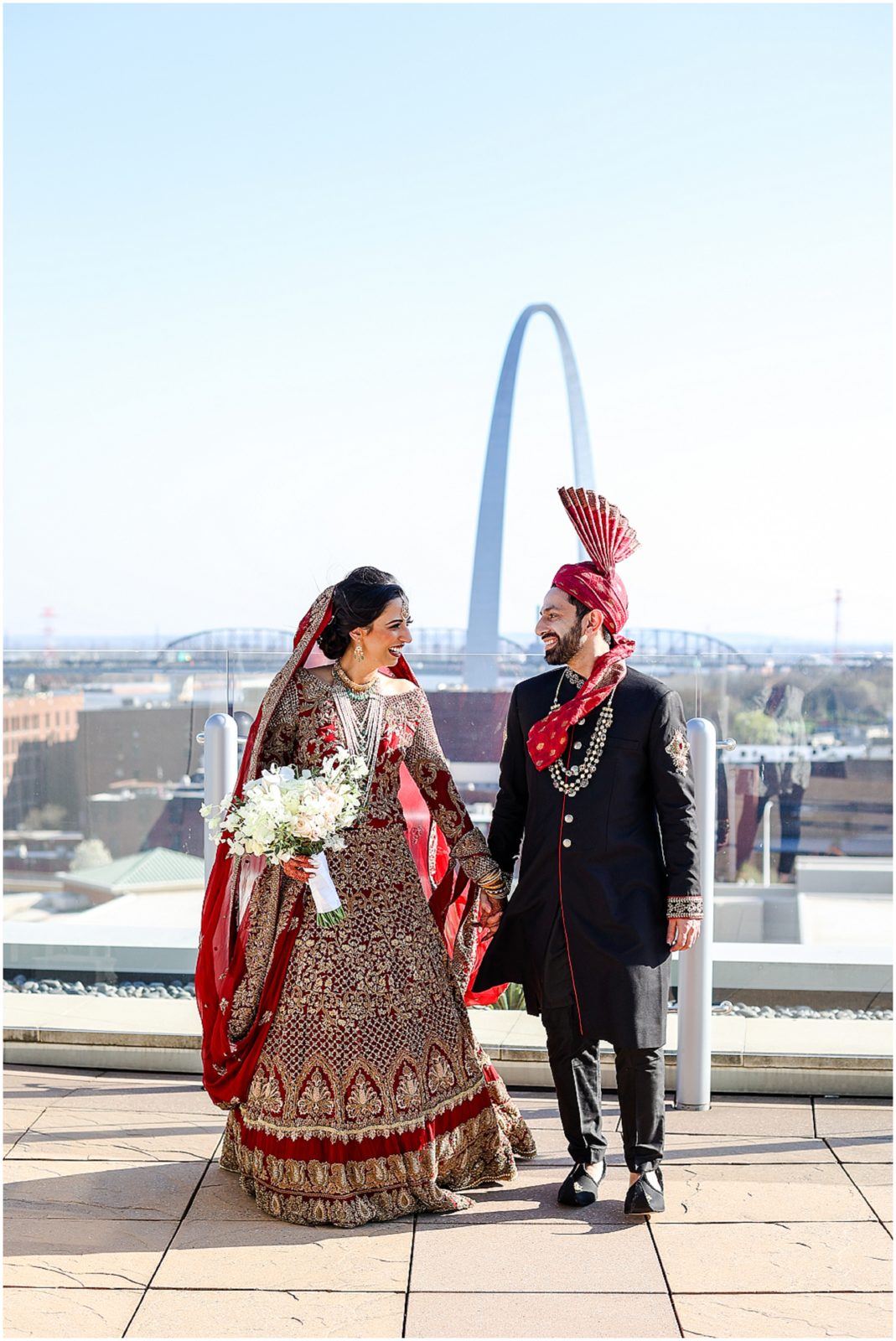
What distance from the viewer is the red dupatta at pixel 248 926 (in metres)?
3.28

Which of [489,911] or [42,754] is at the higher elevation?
[42,754]

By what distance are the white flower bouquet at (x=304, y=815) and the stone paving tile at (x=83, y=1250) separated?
80 centimetres

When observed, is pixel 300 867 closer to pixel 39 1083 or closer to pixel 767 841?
pixel 39 1083

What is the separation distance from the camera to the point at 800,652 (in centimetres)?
499

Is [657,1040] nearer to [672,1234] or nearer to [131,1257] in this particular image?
[672,1234]

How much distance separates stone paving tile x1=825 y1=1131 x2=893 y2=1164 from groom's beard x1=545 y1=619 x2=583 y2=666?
1556mm

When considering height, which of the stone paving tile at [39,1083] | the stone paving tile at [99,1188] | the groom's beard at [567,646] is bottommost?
the stone paving tile at [39,1083]

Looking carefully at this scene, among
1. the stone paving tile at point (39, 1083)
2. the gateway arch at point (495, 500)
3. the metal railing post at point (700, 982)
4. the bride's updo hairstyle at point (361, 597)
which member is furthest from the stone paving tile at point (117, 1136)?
the gateway arch at point (495, 500)

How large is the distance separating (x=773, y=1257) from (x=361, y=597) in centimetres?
176

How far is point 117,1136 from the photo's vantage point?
12.2 ft

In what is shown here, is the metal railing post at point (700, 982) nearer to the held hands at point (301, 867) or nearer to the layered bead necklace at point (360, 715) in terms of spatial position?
the layered bead necklace at point (360, 715)

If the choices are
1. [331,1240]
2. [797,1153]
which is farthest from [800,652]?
[331,1240]

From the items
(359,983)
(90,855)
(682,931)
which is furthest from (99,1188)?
(90,855)

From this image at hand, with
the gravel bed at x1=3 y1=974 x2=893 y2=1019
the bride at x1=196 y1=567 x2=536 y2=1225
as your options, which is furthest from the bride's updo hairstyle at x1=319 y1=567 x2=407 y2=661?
the gravel bed at x1=3 y1=974 x2=893 y2=1019
